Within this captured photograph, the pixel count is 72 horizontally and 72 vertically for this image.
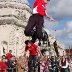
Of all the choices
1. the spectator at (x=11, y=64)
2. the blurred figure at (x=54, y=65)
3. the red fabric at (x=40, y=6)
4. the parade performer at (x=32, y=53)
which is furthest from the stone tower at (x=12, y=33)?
the red fabric at (x=40, y=6)

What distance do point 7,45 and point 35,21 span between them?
165 ft

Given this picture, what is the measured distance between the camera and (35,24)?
1178 cm

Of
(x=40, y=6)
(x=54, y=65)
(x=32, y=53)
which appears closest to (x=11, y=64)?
(x=54, y=65)

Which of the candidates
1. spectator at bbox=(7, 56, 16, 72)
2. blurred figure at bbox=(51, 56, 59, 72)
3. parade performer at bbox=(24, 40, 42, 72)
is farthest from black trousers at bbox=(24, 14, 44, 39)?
spectator at bbox=(7, 56, 16, 72)

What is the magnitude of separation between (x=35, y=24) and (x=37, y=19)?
0.17 meters

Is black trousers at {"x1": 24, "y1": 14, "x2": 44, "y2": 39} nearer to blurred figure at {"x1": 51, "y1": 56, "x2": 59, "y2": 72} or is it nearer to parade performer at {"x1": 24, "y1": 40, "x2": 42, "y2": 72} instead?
parade performer at {"x1": 24, "y1": 40, "x2": 42, "y2": 72}

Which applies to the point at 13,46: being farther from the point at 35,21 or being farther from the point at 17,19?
the point at 35,21

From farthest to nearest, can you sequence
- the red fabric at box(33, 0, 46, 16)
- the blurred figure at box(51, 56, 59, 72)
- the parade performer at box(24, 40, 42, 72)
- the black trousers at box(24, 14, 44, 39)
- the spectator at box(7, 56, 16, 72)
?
the spectator at box(7, 56, 16, 72), the blurred figure at box(51, 56, 59, 72), the parade performer at box(24, 40, 42, 72), the red fabric at box(33, 0, 46, 16), the black trousers at box(24, 14, 44, 39)

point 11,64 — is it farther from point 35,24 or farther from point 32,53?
point 35,24

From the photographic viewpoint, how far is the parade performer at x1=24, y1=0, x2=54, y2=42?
37.8 feet

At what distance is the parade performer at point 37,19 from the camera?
1153cm

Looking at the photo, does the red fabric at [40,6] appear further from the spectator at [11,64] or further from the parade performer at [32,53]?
the spectator at [11,64]

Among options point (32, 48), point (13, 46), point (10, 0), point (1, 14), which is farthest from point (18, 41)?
point (32, 48)

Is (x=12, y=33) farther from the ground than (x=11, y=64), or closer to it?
farther from the ground
